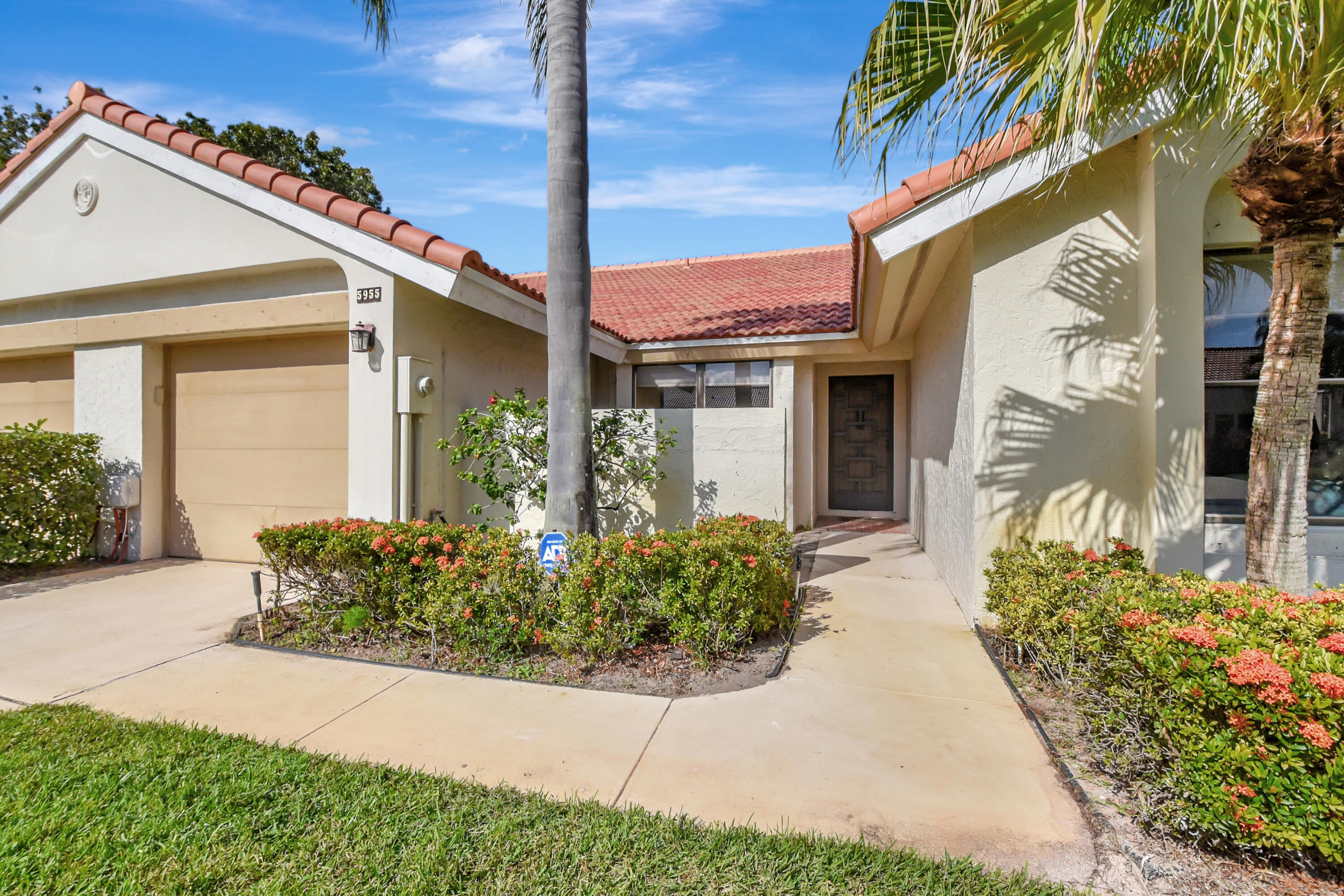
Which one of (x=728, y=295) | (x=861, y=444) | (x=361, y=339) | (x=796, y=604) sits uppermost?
(x=728, y=295)

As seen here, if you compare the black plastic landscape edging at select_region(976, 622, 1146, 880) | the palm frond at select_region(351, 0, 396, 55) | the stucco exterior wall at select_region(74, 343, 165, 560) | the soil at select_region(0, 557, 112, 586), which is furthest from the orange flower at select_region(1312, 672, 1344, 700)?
the soil at select_region(0, 557, 112, 586)

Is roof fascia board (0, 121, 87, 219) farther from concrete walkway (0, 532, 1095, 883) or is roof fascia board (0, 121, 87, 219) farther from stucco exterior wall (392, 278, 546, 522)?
concrete walkway (0, 532, 1095, 883)

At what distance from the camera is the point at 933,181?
5191mm

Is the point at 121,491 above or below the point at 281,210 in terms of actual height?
below

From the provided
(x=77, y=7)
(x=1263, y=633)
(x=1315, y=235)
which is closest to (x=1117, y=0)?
(x=1315, y=235)

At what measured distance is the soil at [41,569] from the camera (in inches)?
A: 289

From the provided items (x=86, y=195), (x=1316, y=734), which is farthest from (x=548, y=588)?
(x=86, y=195)

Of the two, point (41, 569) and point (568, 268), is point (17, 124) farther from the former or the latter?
point (568, 268)

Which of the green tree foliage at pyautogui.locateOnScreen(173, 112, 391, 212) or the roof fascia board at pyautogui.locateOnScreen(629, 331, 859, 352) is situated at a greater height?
the green tree foliage at pyautogui.locateOnScreen(173, 112, 391, 212)

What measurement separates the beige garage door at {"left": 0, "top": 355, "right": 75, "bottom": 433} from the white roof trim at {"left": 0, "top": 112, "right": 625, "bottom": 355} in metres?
2.14

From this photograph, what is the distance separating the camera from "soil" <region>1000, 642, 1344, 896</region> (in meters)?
2.32

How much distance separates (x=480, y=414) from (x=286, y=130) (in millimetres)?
19187

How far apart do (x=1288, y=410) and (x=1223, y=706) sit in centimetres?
221

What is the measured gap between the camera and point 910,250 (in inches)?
225
